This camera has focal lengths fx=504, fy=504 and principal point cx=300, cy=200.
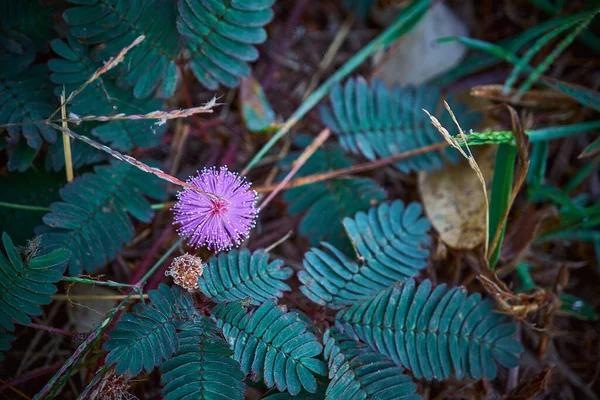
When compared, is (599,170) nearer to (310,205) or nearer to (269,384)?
(310,205)

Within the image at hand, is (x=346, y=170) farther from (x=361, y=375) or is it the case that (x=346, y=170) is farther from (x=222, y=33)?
(x=361, y=375)

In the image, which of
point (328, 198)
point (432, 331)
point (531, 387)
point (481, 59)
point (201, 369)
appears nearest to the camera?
point (201, 369)

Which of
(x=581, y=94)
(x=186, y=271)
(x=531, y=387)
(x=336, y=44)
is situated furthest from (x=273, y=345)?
(x=336, y=44)

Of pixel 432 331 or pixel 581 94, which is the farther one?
pixel 581 94

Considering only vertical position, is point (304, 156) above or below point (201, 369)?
above

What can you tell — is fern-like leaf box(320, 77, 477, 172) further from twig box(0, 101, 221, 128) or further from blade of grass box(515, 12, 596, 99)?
twig box(0, 101, 221, 128)

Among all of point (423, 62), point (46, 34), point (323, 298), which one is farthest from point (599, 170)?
point (46, 34)

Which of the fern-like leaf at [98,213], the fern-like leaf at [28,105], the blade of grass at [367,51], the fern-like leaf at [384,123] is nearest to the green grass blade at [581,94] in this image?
the fern-like leaf at [384,123]

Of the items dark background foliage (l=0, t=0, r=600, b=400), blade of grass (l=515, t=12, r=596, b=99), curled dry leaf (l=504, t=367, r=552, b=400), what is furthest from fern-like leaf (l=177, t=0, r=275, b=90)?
curled dry leaf (l=504, t=367, r=552, b=400)
